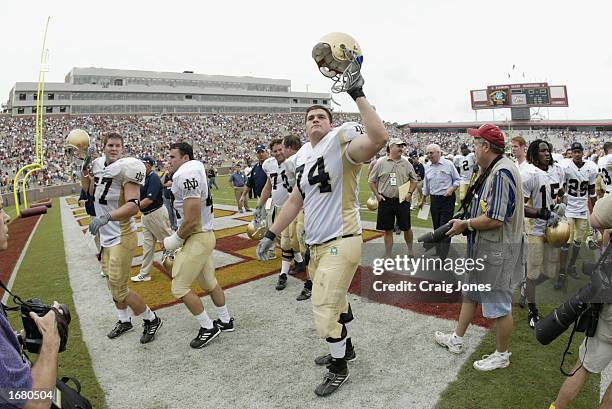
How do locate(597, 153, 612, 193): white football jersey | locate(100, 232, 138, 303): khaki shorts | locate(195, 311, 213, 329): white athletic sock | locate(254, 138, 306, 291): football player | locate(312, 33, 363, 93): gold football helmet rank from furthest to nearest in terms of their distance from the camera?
locate(597, 153, 612, 193): white football jersey
locate(254, 138, 306, 291): football player
locate(100, 232, 138, 303): khaki shorts
locate(195, 311, 213, 329): white athletic sock
locate(312, 33, 363, 93): gold football helmet

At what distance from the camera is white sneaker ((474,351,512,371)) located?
11.4 ft

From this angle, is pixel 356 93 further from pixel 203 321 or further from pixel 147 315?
pixel 147 315

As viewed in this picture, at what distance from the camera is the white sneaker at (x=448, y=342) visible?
150 inches

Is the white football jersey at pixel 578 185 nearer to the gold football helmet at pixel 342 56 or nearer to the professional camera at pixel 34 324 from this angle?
the gold football helmet at pixel 342 56

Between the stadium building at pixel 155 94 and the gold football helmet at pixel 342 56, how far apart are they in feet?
245

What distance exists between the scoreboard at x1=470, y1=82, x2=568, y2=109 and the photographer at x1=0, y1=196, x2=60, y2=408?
65.0 metres

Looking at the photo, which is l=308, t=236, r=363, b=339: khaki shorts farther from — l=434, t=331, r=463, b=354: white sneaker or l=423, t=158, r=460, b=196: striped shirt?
l=423, t=158, r=460, b=196: striped shirt

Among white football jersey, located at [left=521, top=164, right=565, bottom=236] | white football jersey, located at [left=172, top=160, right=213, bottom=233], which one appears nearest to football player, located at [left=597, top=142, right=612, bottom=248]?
white football jersey, located at [left=521, top=164, right=565, bottom=236]

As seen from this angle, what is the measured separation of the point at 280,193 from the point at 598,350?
491 centimetres

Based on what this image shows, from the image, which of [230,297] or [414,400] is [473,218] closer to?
[414,400]

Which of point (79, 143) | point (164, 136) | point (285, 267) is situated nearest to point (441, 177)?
point (285, 267)

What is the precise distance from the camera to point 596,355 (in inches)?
98.0

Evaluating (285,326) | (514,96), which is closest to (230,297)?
(285,326)

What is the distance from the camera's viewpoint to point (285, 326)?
4.69 metres
